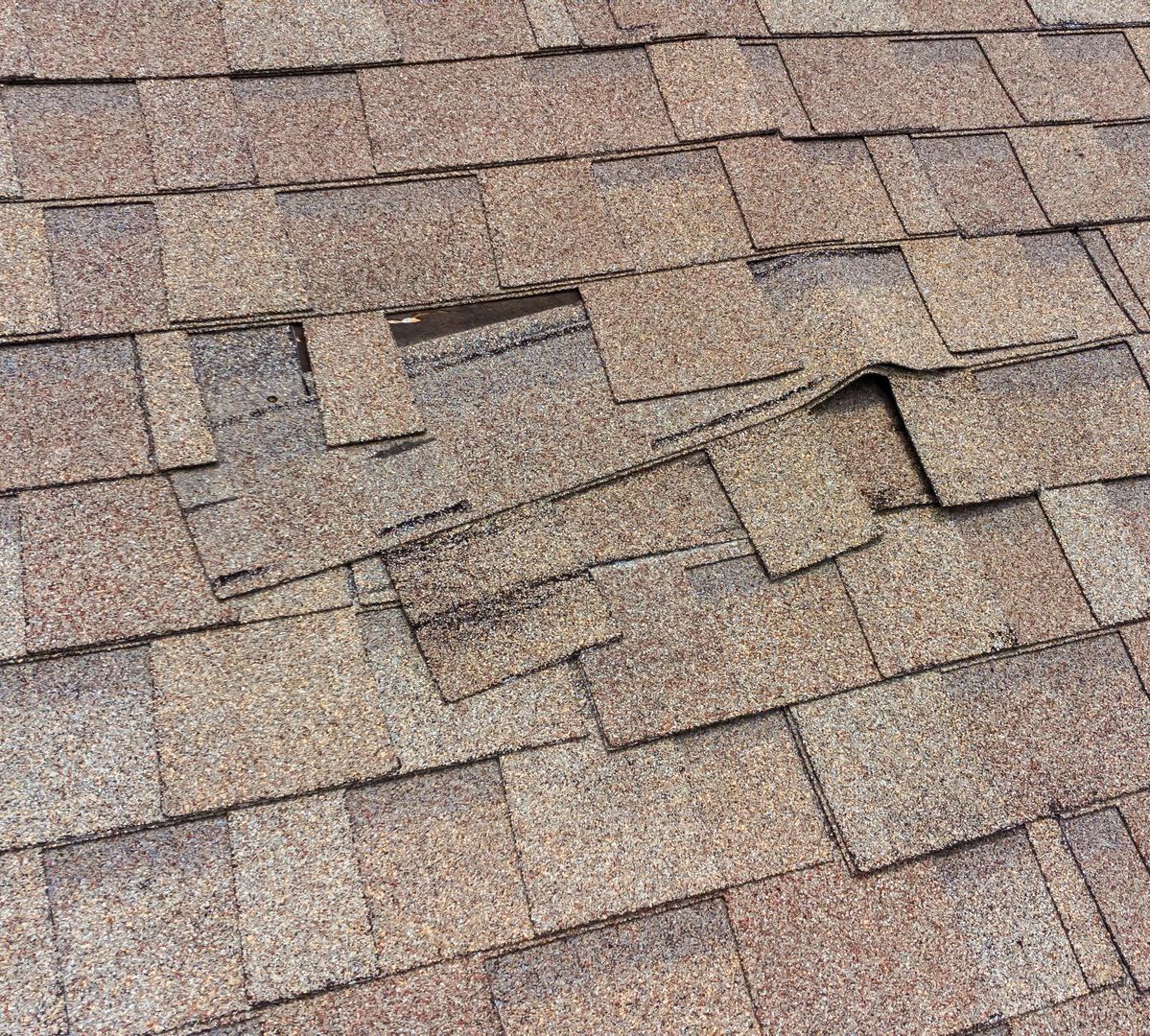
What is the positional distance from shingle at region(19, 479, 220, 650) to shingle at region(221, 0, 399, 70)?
127 cm

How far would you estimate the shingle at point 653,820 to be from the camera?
65.5 inches

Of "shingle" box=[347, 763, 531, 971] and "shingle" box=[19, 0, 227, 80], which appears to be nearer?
"shingle" box=[347, 763, 531, 971]

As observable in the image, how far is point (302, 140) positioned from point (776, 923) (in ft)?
7.00

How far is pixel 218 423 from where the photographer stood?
1.91 metres

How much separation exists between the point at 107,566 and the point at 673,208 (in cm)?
161

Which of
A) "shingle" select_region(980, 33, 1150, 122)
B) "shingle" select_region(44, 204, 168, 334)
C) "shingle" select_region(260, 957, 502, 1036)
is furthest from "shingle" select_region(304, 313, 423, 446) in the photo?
"shingle" select_region(980, 33, 1150, 122)

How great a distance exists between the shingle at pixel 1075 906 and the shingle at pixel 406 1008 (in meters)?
1.17

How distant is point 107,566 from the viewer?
175cm

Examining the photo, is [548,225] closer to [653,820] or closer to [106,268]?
[106,268]

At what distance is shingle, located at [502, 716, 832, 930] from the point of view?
1.66 meters

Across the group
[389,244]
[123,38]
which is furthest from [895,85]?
[123,38]

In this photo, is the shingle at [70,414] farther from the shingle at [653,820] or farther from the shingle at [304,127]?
the shingle at [653,820]

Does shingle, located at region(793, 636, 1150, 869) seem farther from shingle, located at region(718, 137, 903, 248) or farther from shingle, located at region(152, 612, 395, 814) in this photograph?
shingle, located at region(718, 137, 903, 248)

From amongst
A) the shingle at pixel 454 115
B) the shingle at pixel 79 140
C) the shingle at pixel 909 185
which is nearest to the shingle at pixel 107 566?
the shingle at pixel 79 140
